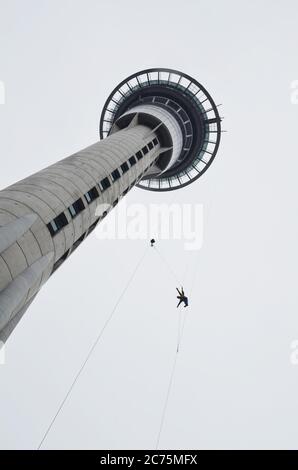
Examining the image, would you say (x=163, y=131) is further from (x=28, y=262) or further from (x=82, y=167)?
(x=28, y=262)

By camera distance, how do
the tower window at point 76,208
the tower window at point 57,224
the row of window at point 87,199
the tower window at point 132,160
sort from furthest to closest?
the tower window at point 132,160
the tower window at point 76,208
the row of window at point 87,199
the tower window at point 57,224

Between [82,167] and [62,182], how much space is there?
442 centimetres

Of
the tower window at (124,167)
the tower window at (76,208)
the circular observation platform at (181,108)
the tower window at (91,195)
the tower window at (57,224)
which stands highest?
the circular observation platform at (181,108)

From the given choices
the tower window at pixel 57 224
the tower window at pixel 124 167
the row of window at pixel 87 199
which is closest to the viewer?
the tower window at pixel 57 224

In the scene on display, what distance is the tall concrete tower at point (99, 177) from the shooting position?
19.9 metres

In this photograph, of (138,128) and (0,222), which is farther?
(138,128)

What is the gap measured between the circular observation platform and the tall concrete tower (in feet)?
0.55

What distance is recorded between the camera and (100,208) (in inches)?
1249

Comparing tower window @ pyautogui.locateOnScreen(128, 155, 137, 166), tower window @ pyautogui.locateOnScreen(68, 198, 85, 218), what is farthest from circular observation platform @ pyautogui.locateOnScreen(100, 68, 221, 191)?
tower window @ pyautogui.locateOnScreen(68, 198, 85, 218)

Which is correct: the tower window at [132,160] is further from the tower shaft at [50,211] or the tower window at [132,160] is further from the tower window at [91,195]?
the tower window at [91,195]

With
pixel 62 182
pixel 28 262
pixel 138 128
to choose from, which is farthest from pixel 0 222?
pixel 138 128

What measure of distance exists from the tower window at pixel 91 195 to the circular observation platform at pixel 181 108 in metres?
26.7

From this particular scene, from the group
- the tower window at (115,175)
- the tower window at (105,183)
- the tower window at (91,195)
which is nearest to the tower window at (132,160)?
the tower window at (115,175)

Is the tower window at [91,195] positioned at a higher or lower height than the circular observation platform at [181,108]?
lower
